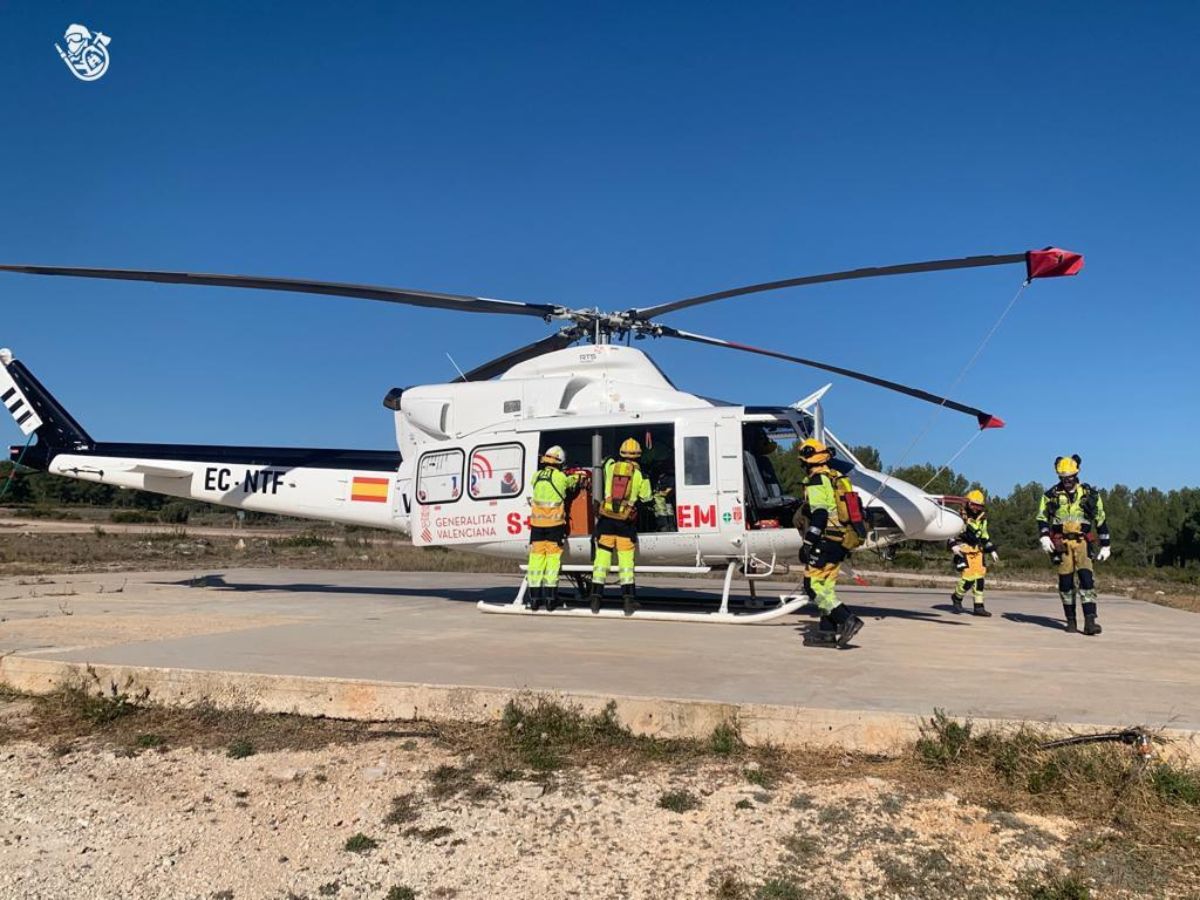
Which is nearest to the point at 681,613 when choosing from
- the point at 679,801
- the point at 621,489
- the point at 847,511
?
the point at 621,489

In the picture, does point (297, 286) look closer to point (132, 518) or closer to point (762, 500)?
point (762, 500)

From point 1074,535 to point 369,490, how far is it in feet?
30.1

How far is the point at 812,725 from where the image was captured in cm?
446

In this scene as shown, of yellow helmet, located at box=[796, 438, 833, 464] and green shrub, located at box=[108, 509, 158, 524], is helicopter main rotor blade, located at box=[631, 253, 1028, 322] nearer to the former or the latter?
yellow helmet, located at box=[796, 438, 833, 464]

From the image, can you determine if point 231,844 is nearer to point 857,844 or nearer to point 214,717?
point 214,717

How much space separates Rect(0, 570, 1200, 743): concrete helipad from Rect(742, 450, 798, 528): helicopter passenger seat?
119 cm

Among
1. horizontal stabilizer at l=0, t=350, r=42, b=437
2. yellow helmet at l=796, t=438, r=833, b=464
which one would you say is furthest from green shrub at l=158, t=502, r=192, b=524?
yellow helmet at l=796, t=438, r=833, b=464

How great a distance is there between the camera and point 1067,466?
8961 mm

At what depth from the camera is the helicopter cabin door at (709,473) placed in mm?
9383

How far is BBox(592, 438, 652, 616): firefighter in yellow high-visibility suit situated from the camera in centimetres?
911

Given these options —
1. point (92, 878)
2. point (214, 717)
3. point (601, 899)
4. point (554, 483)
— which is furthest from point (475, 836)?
point (554, 483)

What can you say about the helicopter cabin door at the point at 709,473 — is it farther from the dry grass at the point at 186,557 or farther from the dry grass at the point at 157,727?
the dry grass at the point at 186,557

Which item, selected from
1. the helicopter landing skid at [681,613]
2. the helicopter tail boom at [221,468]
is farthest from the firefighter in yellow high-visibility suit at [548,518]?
the helicopter tail boom at [221,468]

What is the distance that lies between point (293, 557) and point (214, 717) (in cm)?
2094
